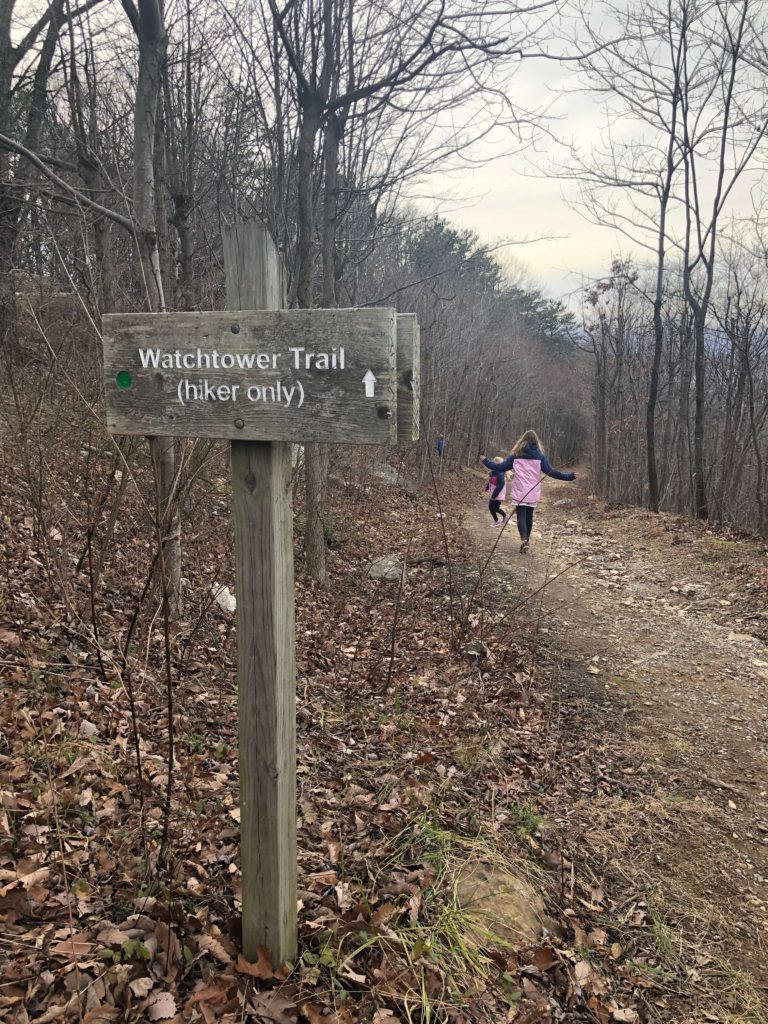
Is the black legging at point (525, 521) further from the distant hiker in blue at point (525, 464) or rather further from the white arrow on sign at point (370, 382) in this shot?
the white arrow on sign at point (370, 382)

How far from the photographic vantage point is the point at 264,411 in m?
1.87

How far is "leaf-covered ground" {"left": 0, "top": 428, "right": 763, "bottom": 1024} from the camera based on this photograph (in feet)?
7.20

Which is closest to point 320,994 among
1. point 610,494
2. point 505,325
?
point 610,494

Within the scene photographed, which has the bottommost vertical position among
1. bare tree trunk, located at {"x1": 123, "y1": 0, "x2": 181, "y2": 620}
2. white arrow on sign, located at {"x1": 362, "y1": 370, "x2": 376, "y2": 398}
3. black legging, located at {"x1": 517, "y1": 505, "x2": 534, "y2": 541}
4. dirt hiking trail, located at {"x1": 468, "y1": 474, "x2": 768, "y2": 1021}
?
dirt hiking trail, located at {"x1": 468, "y1": 474, "x2": 768, "y2": 1021}

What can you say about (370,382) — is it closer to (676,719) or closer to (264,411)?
(264,411)

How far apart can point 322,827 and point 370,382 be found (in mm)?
2490

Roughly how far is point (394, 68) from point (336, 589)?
641 cm

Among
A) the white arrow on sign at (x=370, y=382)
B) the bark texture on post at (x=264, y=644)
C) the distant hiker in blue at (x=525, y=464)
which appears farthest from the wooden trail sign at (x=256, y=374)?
the distant hiker in blue at (x=525, y=464)

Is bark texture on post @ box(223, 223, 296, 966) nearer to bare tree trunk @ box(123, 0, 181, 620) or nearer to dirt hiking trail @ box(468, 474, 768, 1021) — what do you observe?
dirt hiking trail @ box(468, 474, 768, 1021)

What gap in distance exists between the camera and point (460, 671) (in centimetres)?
588

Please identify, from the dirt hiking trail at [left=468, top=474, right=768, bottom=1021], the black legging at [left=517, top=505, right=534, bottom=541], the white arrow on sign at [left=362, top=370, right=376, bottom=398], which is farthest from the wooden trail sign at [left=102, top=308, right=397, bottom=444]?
the black legging at [left=517, top=505, right=534, bottom=541]

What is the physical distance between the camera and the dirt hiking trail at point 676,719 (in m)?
A: 3.35

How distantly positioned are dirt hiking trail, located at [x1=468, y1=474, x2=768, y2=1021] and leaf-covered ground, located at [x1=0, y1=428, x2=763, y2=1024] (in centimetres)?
5

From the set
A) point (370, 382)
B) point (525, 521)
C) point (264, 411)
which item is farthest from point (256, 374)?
point (525, 521)
